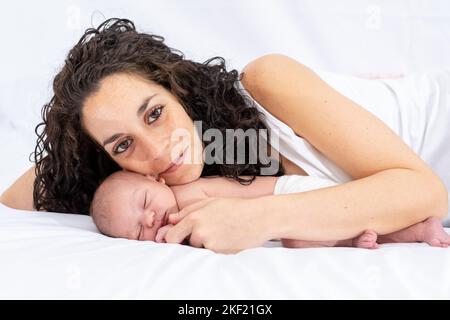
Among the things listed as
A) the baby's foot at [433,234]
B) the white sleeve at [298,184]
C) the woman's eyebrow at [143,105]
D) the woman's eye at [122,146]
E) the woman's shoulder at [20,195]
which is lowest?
the woman's shoulder at [20,195]

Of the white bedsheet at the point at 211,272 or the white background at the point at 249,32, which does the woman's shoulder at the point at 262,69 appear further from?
the white background at the point at 249,32

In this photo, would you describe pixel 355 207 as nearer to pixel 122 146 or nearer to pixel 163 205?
pixel 163 205

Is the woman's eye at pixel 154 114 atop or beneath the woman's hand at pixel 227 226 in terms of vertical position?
atop

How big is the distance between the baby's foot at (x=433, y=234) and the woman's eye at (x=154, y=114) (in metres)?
0.72

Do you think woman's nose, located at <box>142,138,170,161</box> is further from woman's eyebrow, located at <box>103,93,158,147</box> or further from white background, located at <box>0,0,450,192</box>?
white background, located at <box>0,0,450,192</box>

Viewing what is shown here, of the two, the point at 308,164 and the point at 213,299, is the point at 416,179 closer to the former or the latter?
the point at 308,164

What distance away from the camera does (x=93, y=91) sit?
1.71 m

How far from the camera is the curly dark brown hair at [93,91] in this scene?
1771mm

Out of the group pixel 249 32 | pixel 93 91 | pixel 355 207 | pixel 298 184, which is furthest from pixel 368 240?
pixel 249 32

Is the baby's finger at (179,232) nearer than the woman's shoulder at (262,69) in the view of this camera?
Yes

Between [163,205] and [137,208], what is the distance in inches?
2.9

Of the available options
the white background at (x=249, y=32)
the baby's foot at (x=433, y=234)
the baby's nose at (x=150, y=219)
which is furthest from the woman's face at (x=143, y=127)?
the white background at (x=249, y=32)

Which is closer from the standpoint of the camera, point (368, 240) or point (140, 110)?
point (368, 240)

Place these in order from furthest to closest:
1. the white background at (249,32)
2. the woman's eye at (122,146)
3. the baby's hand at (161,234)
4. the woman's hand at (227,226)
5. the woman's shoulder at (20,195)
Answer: the white background at (249,32) < the woman's shoulder at (20,195) < the woman's eye at (122,146) < the baby's hand at (161,234) < the woman's hand at (227,226)
